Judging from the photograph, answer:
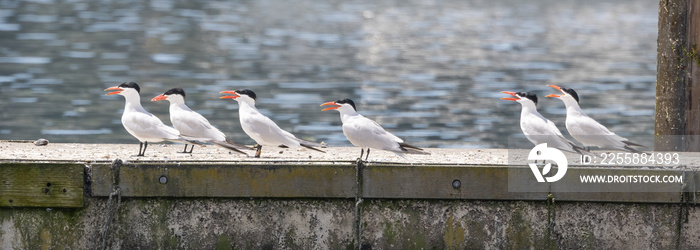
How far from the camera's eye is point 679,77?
1013 cm

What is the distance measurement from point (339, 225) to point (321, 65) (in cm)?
2495

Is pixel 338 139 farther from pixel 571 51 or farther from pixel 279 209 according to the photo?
pixel 571 51

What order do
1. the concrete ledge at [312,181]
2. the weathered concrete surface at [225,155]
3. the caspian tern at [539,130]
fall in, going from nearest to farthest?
the concrete ledge at [312,181] < the weathered concrete surface at [225,155] < the caspian tern at [539,130]

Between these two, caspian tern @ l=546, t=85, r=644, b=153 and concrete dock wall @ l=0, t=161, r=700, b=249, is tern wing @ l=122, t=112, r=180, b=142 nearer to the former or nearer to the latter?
concrete dock wall @ l=0, t=161, r=700, b=249

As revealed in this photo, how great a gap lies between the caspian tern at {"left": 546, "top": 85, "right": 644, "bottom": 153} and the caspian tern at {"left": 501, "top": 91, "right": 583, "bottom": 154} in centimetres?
32

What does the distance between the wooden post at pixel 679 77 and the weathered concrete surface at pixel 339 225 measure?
6.62 ft

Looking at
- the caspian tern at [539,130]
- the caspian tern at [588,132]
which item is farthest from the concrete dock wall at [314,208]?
the caspian tern at [588,132]

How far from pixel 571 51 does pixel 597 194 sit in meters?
31.3

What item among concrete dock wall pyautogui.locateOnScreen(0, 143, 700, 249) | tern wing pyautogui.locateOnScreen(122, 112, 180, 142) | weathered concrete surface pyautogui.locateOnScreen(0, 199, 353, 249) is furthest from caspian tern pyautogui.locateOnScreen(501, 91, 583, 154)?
tern wing pyautogui.locateOnScreen(122, 112, 180, 142)

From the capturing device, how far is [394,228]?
848 cm

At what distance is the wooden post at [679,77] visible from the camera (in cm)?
1005

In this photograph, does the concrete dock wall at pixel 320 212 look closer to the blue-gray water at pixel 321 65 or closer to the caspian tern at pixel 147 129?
the caspian tern at pixel 147 129

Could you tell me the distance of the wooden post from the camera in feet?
33.0

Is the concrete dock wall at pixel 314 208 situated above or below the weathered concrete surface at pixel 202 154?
below
